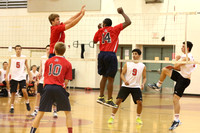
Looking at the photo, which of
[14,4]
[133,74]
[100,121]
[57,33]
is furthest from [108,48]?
[14,4]

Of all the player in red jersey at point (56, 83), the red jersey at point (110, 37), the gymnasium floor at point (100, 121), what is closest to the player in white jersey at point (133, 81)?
the gymnasium floor at point (100, 121)

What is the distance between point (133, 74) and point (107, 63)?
1570 mm

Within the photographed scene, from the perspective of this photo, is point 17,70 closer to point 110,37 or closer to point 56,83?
point 110,37

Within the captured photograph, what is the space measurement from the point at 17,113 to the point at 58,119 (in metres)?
1.63

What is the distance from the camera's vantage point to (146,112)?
12062 millimetres

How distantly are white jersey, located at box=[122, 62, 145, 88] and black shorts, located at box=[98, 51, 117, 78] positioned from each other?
1362 millimetres

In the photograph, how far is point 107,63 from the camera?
310 inches

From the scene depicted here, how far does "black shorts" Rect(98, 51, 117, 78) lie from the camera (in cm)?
783

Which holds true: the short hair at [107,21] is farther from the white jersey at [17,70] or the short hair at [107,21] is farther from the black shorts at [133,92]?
the white jersey at [17,70]

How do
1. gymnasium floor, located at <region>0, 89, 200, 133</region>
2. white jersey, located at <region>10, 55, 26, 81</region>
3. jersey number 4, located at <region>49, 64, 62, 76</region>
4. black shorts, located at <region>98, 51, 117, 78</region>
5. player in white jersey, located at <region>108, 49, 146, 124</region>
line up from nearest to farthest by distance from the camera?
jersey number 4, located at <region>49, 64, 62, 76</region>, black shorts, located at <region>98, 51, 117, 78</region>, gymnasium floor, located at <region>0, 89, 200, 133</region>, player in white jersey, located at <region>108, 49, 146, 124</region>, white jersey, located at <region>10, 55, 26, 81</region>

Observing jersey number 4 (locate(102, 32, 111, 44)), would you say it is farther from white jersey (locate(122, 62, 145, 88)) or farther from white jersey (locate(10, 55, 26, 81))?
white jersey (locate(10, 55, 26, 81))

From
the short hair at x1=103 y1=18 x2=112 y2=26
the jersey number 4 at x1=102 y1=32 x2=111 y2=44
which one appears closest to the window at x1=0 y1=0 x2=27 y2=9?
the short hair at x1=103 y1=18 x2=112 y2=26

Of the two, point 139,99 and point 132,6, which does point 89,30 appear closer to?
point 132,6

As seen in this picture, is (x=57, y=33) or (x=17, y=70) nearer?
(x=57, y=33)
